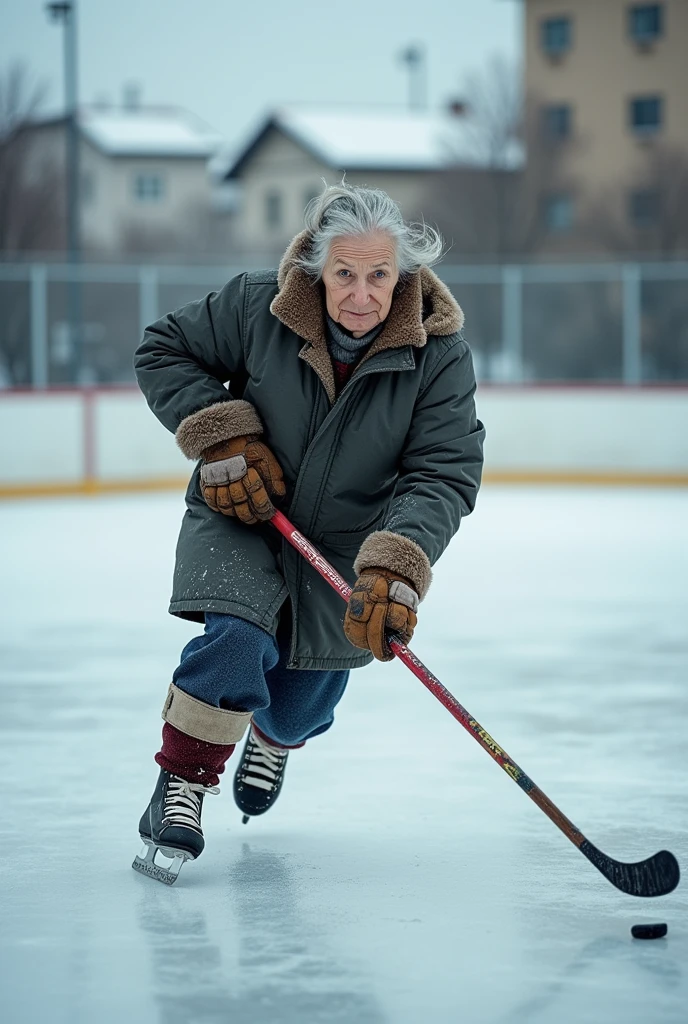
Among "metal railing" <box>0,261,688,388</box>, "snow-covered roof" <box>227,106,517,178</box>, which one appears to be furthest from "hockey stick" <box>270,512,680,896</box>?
"snow-covered roof" <box>227,106,517,178</box>

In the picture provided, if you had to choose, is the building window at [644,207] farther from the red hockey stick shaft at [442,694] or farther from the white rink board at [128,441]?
the red hockey stick shaft at [442,694]

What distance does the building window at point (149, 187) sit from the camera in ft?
119

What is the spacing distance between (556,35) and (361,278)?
28535 mm

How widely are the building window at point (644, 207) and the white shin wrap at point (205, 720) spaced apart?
24680mm

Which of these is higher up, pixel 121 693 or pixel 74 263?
pixel 74 263

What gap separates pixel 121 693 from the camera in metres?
3.93

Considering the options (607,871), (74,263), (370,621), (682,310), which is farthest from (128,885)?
(74,263)

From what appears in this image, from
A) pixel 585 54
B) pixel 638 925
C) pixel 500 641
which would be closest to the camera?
pixel 638 925

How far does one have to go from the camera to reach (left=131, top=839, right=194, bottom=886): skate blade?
2348 mm

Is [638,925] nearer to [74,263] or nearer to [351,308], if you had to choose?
[351,308]

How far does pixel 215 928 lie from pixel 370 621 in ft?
1.54

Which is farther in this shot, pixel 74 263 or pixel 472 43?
pixel 472 43

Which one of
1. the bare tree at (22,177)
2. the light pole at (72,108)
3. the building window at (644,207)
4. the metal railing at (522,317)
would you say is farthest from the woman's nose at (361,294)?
the building window at (644,207)

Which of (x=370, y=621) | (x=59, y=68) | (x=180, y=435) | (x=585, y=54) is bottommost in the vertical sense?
(x=370, y=621)
